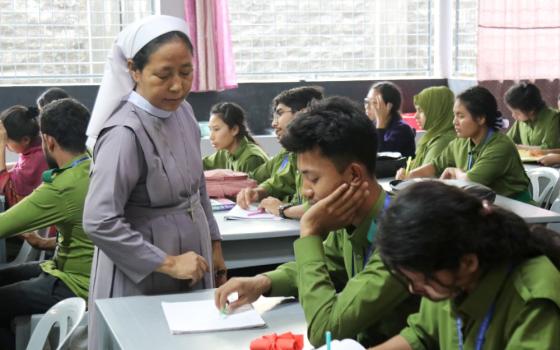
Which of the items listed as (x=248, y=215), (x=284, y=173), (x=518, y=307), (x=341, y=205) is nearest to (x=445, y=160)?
(x=284, y=173)

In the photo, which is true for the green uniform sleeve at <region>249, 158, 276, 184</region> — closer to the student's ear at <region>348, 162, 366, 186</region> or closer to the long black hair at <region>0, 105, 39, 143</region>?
the long black hair at <region>0, 105, 39, 143</region>

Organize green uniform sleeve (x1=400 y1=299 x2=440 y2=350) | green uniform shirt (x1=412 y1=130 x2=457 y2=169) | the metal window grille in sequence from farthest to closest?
the metal window grille
green uniform shirt (x1=412 y1=130 x2=457 y2=169)
green uniform sleeve (x1=400 y1=299 x2=440 y2=350)

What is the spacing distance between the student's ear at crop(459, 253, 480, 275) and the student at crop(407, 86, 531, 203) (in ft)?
10.2

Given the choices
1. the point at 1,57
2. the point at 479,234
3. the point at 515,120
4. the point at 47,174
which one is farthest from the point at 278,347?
the point at 515,120

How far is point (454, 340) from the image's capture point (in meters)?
1.68

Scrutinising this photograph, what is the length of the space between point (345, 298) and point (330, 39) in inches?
234

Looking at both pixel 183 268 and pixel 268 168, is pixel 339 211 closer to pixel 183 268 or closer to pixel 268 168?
pixel 183 268

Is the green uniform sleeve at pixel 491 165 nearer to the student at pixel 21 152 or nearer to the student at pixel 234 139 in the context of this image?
the student at pixel 234 139

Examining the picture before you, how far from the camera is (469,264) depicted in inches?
58.2

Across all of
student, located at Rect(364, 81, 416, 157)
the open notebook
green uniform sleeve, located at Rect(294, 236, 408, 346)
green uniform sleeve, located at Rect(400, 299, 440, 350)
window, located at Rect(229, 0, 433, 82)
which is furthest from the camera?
window, located at Rect(229, 0, 433, 82)

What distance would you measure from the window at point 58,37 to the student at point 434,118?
259cm

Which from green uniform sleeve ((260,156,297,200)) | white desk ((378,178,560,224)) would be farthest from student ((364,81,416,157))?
green uniform sleeve ((260,156,297,200))

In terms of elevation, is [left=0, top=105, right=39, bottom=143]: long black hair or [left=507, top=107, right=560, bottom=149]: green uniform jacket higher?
[left=0, top=105, right=39, bottom=143]: long black hair

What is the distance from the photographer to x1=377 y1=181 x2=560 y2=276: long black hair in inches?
57.0
